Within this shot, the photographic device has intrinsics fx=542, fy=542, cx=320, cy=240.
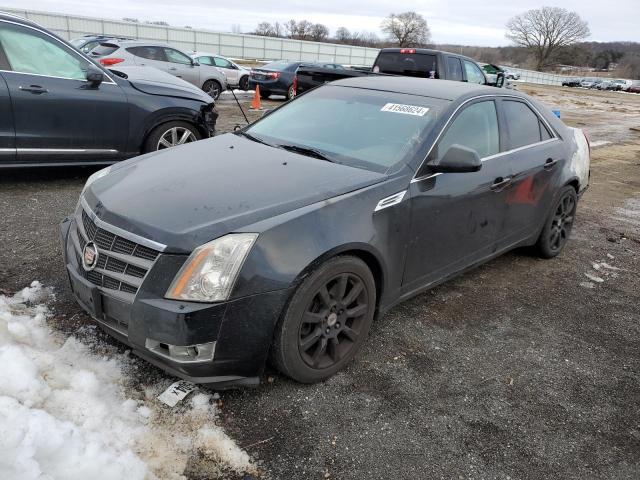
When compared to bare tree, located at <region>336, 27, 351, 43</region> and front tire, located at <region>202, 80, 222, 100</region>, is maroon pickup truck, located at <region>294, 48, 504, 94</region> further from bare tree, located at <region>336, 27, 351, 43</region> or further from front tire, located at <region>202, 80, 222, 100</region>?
bare tree, located at <region>336, 27, 351, 43</region>

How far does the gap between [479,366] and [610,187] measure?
22.3ft

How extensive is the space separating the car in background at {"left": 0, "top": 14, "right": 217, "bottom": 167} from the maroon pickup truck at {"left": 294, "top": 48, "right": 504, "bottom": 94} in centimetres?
458

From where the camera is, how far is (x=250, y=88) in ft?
63.3

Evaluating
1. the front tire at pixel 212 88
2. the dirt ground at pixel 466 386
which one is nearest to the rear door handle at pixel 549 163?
the dirt ground at pixel 466 386

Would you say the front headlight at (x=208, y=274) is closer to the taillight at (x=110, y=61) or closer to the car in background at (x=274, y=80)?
the taillight at (x=110, y=61)

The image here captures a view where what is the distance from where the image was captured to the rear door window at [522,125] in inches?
169

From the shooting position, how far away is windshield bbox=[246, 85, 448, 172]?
343cm

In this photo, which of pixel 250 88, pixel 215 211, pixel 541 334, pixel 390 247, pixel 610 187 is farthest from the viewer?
pixel 250 88

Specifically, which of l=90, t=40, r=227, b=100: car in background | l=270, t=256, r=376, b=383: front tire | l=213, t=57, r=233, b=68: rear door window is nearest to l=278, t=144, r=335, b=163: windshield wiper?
l=270, t=256, r=376, b=383: front tire

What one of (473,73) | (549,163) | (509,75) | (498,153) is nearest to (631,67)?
(509,75)

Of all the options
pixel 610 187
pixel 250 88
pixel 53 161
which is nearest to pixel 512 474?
pixel 53 161

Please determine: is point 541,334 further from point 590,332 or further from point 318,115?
point 318,115

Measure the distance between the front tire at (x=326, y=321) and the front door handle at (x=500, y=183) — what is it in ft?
4.64

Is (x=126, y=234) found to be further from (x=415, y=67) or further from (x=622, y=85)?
(x=622, y=85)
